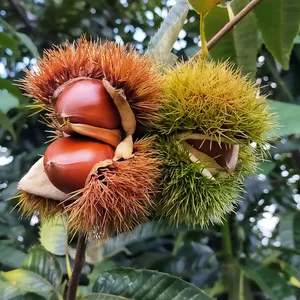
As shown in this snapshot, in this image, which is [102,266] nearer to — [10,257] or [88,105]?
[10,257]

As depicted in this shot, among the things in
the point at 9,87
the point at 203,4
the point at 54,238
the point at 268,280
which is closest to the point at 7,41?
the point at 9,87

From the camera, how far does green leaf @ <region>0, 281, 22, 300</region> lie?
0.80m

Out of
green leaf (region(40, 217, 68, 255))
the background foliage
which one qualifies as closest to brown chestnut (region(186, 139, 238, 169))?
the background foliage

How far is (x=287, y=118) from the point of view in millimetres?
896

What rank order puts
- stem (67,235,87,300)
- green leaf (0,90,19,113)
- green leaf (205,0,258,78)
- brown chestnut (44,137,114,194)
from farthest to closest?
green leaf (0,90,19,113) → green leaf (205,0,258,78) → stem (67,235,87,300) → brown chestnut (44,137,114,194)

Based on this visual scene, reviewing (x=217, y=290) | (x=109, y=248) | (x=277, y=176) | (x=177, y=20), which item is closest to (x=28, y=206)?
(x=177, y=20)

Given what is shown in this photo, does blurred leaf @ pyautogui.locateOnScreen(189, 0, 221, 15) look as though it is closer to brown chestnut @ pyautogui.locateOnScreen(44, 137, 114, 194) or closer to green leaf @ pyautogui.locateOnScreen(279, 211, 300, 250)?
brown chestnut @ pyautogui.locateOnScreen(44, 137, 114, 194)

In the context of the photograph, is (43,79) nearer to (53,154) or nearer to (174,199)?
(53,154)

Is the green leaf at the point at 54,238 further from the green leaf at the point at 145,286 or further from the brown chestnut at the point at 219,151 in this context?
the brown chestnut at the point at 219,151

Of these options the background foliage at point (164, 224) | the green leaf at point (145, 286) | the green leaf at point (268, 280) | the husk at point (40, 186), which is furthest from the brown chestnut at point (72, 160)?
the green leaf at point (268, 280)

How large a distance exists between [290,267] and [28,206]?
0.79 m

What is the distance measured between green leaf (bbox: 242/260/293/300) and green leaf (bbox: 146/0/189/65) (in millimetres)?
593

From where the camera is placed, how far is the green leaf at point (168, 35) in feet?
2.35

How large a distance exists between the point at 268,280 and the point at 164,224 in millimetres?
273
